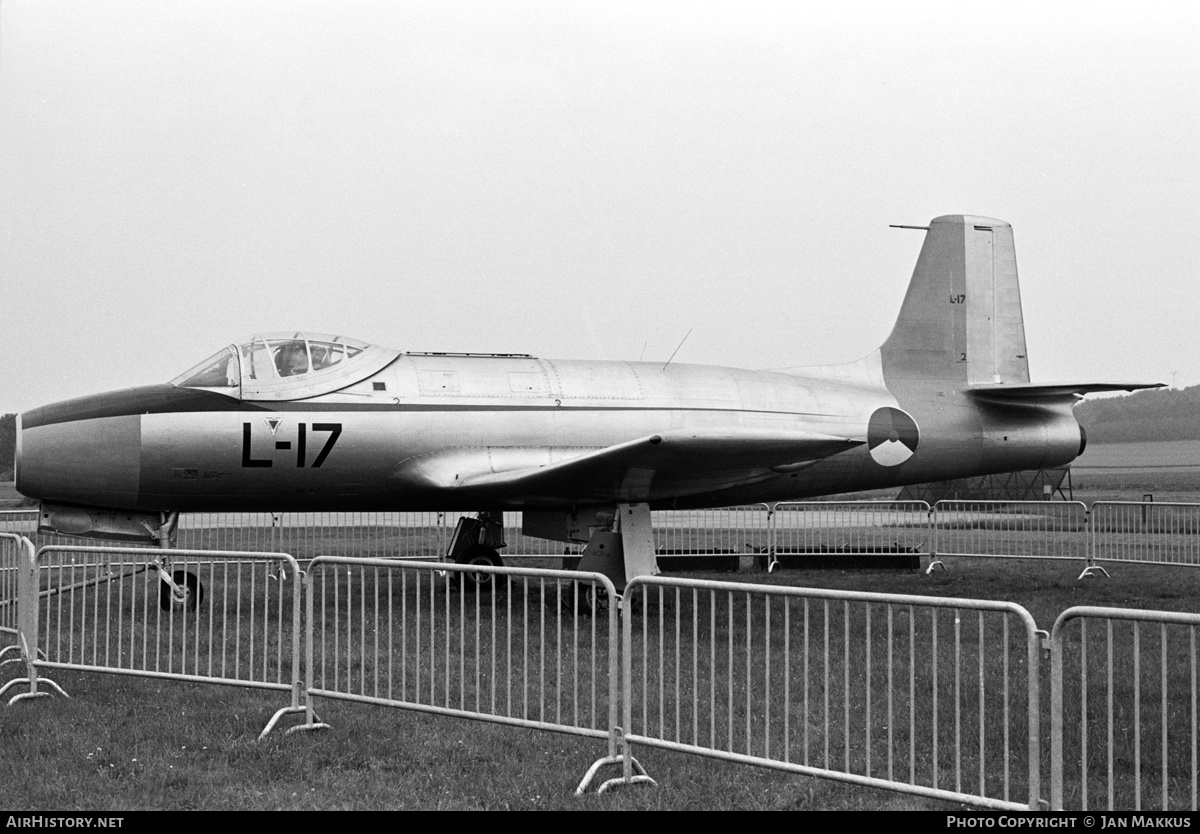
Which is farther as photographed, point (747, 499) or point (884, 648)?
point (747, 499)

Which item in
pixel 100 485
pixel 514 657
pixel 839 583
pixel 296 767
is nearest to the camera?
pixel 296 767

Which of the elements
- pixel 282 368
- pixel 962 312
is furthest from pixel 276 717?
pixel 962 312

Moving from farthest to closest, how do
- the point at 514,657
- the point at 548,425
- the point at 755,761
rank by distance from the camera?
the point at 548,425, the point at 514,657, the point at 755,761

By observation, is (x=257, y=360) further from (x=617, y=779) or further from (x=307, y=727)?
(x=617, y=779)

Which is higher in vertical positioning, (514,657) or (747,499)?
(747,499)

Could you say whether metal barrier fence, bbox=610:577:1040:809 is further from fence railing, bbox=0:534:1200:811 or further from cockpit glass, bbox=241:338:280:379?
A: cockpit glass, bbox=241:338:280:379

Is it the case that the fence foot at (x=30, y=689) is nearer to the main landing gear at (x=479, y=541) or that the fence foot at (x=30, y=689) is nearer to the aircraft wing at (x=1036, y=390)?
the main landing gear at (x=479, y=541)

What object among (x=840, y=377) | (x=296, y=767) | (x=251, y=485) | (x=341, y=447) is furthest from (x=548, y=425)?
(x=296, y=767)

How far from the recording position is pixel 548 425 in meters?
12.2

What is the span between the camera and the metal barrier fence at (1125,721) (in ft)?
14.2

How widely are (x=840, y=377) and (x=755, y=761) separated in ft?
30.9

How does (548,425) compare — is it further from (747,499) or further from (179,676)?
(179,676)

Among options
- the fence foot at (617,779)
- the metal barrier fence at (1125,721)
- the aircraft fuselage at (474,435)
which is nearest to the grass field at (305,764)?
the fence foot at (617,779)

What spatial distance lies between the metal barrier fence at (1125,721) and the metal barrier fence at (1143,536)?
20.1 feet
